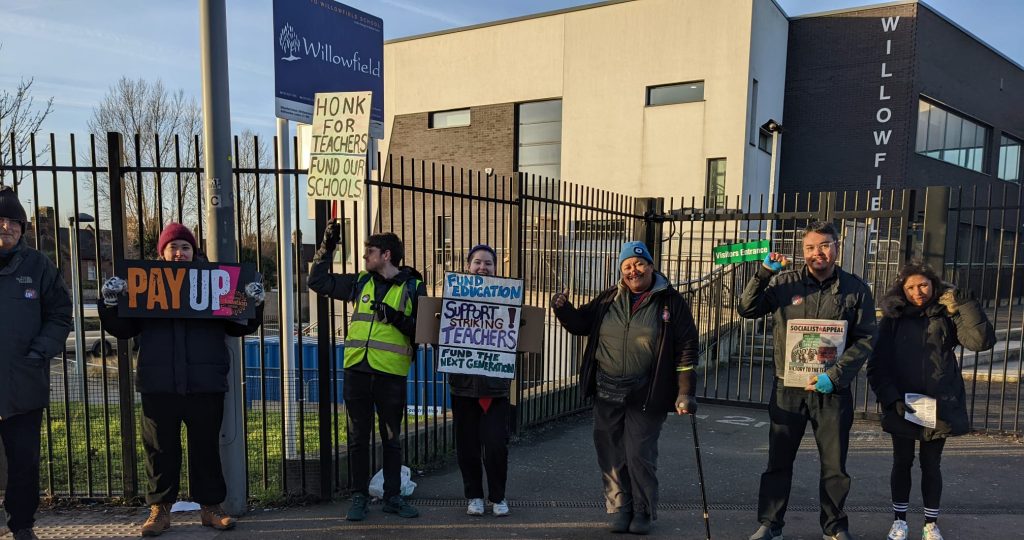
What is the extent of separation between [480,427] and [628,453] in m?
1.01

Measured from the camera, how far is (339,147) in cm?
410

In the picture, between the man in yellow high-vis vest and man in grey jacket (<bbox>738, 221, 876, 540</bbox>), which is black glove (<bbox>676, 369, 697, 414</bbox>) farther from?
the man in yellow high-vis vest

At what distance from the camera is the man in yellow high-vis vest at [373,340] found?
3984mm

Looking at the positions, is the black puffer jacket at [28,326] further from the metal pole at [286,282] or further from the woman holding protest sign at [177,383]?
the metal pole at [286,282]

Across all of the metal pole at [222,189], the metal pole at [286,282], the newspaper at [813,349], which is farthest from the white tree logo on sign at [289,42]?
the newspaper at [813,349]

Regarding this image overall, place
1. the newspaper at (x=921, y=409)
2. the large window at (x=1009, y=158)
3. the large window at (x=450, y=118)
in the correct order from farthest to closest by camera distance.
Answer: the large window at (x=1009, y=158) < the large window at (x=450, y=118) < the newspaper at (x=921, y=409)

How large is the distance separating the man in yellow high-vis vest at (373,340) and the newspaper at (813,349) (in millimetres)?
2453

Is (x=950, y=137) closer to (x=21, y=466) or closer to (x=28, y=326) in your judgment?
(x=28, y=326)

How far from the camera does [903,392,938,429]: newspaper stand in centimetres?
368

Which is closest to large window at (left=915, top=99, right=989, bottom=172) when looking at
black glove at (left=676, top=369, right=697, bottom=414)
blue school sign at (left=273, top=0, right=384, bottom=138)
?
blue school sign at (left=273, top=0, right=384, bottom=138)

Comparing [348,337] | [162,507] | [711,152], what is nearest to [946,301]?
[348,337]

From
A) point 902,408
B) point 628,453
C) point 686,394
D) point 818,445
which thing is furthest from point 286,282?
point 902,408

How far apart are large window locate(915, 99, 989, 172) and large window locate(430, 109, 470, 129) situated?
14649 millimetres

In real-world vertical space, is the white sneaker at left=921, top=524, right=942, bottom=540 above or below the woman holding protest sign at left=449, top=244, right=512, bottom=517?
below
